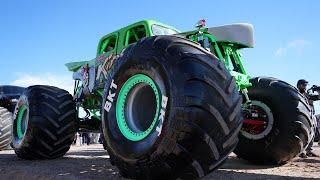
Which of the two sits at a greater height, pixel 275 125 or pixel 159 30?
pixel 159 30

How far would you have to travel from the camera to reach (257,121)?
6.09 metres

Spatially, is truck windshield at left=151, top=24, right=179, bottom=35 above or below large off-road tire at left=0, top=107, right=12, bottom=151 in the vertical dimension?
above

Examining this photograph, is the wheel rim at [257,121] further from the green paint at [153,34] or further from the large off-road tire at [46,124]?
the large off-road tire at [46,124]

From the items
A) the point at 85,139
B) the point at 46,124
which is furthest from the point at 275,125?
the point at 85,139

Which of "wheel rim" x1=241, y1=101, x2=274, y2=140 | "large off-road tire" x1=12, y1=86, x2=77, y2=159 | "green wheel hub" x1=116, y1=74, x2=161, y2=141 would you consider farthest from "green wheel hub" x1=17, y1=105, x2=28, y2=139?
"wheel rim" x1=241, y1=101, x2=274, y2=140

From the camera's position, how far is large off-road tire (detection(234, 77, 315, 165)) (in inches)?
228

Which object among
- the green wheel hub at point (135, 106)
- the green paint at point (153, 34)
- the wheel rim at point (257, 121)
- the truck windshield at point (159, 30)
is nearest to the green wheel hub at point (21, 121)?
the green paint at point (153, 34)

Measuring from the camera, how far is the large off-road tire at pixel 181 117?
3141 millimetres

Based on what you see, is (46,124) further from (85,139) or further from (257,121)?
(85,139)

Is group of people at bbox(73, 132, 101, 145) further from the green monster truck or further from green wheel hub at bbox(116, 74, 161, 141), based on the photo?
green wheel hub at bbox(116, 74, 161, 141)

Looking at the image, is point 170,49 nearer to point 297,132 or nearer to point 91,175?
Result: point 91,175

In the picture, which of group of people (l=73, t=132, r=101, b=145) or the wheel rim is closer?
the wheel rim

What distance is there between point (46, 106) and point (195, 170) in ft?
12.8

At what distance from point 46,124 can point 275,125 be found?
11.6 ft
